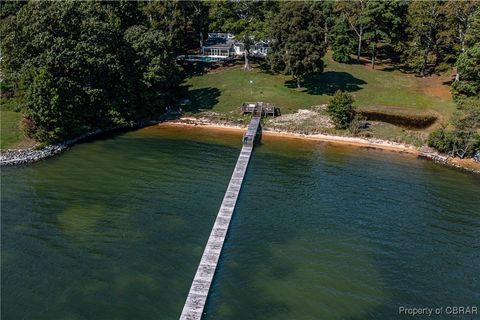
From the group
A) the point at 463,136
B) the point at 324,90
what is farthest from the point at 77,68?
the point at 463,136

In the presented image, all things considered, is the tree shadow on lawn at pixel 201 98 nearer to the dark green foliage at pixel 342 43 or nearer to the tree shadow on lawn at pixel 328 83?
the tree shadow on lawn at pixel 328 83

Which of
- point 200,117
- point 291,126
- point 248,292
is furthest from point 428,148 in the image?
point 248,292

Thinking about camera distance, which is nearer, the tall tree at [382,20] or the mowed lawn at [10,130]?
the mowed lawn at [10,130]

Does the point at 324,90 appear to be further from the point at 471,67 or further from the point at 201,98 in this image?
the point at 471,67

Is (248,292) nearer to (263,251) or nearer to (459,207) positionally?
(263,251)

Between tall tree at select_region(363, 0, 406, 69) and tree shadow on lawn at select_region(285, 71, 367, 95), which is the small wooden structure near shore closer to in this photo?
tree shadow on lawn at select_region(285, 71, 367, 95)

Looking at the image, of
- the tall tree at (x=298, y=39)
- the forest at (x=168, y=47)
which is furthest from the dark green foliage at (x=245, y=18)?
the tall tree at (x=298, y=39)
